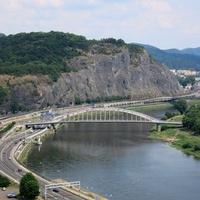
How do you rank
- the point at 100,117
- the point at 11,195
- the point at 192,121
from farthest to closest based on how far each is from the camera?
the point at 100,117 → the point at 192,121 → the point at 11,195

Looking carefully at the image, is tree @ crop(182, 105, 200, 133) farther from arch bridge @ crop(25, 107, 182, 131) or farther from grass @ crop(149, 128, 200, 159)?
arch bridge @ crop(25, 107, 182, 131)

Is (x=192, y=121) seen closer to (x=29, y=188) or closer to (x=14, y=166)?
(x=14, y=166)

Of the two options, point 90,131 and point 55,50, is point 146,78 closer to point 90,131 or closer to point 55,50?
point 55,50

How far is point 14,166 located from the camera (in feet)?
141

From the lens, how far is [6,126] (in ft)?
216

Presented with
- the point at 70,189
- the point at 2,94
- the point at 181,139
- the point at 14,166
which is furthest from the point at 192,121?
the point at 2,94

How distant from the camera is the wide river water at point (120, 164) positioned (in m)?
36.6

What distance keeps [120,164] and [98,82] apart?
68.6 m

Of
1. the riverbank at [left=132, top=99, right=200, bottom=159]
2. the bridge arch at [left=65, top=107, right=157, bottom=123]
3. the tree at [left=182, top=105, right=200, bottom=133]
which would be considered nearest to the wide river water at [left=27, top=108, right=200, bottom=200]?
the riverbank at [left=132, top=99, right=200, bottom=159]

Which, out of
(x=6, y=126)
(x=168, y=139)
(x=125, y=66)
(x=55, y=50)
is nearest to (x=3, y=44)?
(x=55, y=50)

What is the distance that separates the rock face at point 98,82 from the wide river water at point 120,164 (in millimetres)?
24188

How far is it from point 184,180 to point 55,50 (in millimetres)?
78290

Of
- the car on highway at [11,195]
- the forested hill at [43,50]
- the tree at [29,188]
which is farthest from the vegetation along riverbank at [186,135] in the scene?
the forested hill at [43,50]

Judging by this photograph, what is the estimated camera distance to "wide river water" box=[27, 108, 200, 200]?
120 feet
